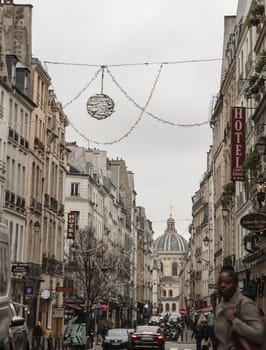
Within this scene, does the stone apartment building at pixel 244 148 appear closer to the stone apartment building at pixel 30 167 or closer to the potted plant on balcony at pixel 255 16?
the potted plant on balcony at pixel 255 16

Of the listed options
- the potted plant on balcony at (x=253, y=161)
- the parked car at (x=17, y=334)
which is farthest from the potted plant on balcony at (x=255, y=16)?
the parked car at (x=17, y=334)

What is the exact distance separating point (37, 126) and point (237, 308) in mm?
43630

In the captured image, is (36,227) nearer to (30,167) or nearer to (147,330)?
(30,167)

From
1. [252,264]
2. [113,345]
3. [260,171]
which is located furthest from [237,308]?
[113,345]

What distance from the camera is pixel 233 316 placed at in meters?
6.45

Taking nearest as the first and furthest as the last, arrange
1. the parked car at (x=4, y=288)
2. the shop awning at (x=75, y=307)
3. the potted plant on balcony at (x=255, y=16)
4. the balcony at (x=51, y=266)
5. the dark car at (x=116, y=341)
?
the parked car at (x=4, y=288)
the potted plant on balcony at (x=255, y=16)
the dark car at (x=116, y=341)
the balcony at (x=51, y=266)
the shop awning at (x=75, y=307)

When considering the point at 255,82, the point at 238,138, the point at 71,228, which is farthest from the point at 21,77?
the point at 255,82

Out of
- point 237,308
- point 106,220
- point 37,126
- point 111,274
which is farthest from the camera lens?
point 106,220

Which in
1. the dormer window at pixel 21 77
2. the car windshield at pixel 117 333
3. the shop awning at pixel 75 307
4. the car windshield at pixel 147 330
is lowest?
the car windshield at pixel 117 333

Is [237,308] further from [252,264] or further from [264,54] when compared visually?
[252,264]

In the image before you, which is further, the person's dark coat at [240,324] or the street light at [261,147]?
the street light at [261,147]

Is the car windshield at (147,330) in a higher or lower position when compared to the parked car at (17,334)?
lower

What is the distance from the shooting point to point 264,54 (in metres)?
25.0

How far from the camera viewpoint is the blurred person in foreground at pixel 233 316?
634cm
